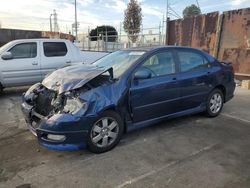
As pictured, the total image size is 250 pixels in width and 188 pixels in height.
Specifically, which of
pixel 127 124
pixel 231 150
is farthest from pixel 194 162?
pixel 127 124

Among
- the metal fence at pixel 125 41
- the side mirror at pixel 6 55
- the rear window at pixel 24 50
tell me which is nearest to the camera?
the side mirror at pixel 6 55

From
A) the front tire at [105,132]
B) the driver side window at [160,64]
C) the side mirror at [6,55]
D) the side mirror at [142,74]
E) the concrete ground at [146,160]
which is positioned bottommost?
the concrete ground at [146,160]

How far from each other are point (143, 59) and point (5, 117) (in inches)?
137

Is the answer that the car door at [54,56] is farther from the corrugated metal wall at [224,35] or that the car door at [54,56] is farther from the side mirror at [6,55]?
the corrugated metal wall at [224,35]

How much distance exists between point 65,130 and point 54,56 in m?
5.60

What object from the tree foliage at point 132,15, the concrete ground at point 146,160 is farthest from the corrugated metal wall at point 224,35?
Answer: the tree foliage at point 132,15

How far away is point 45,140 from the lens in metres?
3.67

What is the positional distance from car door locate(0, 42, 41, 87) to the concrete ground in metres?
3.14

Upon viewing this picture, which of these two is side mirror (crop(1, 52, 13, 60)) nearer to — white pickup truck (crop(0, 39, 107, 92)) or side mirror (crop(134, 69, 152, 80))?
white pickup truck (crop(0, 39, 107, 92))

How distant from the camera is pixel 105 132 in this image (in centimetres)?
396

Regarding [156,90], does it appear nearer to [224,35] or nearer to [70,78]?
[70,78]

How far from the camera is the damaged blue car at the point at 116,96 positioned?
12.0 ft

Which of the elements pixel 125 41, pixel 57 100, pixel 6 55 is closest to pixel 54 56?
pixel 6 55

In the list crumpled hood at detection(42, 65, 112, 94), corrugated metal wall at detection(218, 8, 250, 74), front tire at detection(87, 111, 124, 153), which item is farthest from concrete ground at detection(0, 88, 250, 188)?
corrugated metal wall at detection(218, 8, 250, 74)
